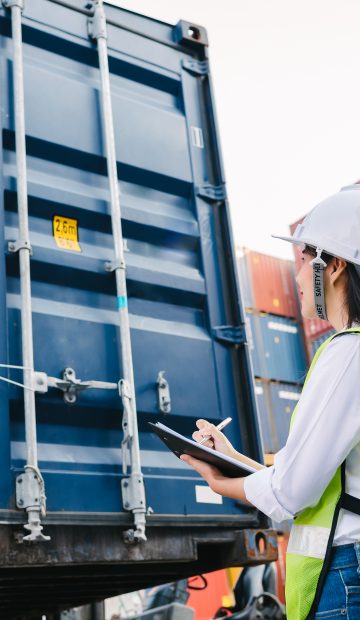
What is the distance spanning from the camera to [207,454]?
210 cm

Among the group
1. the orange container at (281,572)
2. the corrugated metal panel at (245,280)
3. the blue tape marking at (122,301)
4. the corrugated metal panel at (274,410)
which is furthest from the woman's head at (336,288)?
the corrugated metal panel at (245,280)

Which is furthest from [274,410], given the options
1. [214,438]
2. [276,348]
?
[214,438]

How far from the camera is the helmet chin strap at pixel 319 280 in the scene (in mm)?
2158

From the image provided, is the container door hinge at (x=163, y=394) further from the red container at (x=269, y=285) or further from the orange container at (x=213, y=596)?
the red container at (x=269, y=285)

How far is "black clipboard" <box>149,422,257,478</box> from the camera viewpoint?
2.08 m

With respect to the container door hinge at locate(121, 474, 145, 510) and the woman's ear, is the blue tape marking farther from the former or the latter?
the woman's ear

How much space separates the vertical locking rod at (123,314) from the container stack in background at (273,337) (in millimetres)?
13482

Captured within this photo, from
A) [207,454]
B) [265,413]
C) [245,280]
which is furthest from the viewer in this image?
[245,280]

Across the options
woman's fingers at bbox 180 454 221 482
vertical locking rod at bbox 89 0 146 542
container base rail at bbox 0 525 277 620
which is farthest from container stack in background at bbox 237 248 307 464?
woman's fingers at bbox 180 454 221 482

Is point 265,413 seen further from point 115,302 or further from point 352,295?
point 352,295

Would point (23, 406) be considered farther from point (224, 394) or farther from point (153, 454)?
point (224, 394)

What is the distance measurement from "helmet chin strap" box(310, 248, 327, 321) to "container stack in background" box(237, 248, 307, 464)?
1553 centimetres

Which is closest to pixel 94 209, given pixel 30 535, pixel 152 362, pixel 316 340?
pixel 152 362

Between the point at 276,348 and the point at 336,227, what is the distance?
1717 cm
